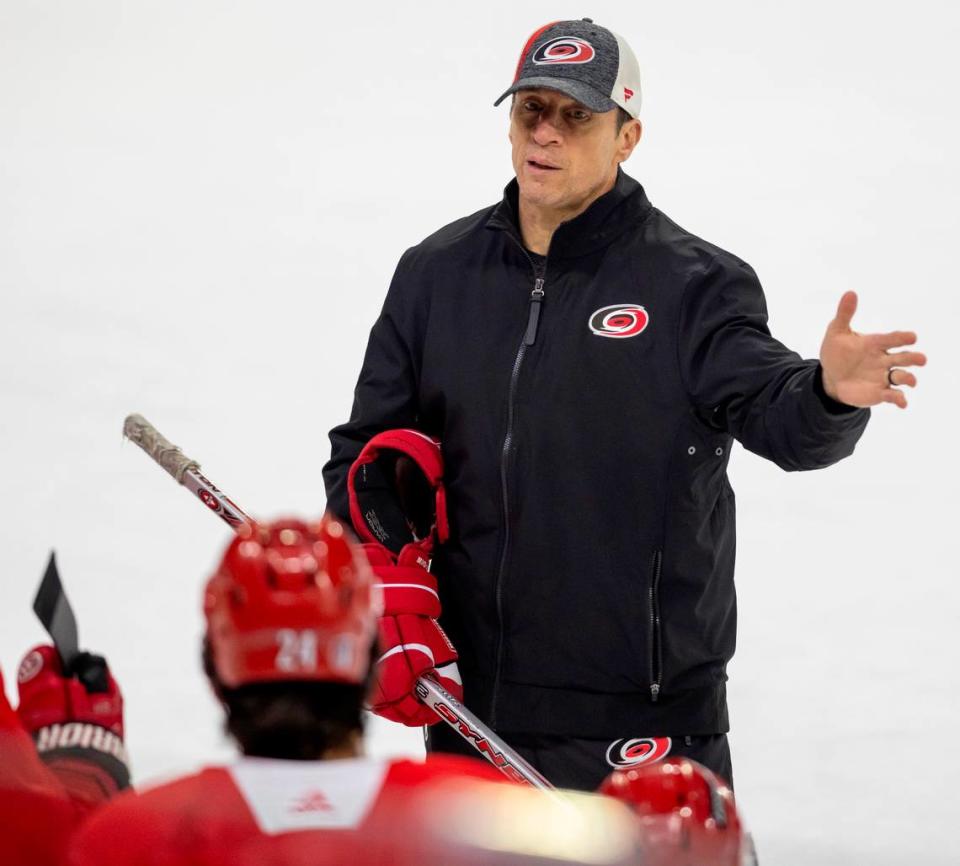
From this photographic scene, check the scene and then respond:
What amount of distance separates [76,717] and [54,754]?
5cm

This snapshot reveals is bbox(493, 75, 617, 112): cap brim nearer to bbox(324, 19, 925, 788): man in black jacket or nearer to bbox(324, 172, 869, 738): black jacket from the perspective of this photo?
bbox(324, 19, 925, 788): man in black jacket

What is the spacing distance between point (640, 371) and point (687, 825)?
136 centimetres

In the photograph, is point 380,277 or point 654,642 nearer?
point 654,642

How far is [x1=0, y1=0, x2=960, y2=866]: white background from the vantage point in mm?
3844

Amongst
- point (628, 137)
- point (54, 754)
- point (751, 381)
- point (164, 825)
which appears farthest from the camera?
point (628, 137)

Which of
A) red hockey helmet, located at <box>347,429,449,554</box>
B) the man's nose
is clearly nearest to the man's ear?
the man's nose

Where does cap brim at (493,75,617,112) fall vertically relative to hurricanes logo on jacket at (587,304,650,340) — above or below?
above

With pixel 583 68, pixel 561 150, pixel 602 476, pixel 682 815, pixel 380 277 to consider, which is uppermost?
pixel 380 277

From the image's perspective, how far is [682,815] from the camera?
1.42 m

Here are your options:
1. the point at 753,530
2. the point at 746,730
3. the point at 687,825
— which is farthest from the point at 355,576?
the point at 753,530

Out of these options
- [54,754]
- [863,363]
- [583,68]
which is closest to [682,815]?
[54,754]

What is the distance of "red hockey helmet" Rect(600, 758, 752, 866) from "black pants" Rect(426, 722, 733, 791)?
1.22m

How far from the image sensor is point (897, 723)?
3.80 metres

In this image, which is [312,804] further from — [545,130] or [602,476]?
[545,130]
